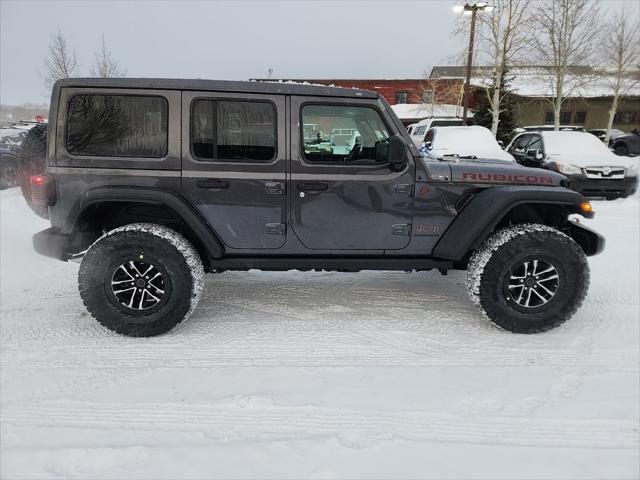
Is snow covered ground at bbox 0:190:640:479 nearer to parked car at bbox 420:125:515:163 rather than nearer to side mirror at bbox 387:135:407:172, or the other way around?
side mirror at bbox 387:135:407:172

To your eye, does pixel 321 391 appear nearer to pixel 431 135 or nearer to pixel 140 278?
pixel 140 278

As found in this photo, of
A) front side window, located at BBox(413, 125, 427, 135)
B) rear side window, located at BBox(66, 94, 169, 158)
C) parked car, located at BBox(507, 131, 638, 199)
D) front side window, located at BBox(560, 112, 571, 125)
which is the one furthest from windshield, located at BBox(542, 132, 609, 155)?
front side window, located at BBox(560, 112, 571, 125)

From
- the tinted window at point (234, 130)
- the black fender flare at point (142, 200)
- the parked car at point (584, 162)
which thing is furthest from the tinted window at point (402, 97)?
the black fender flare at point (142, 200)

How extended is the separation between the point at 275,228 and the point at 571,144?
378 inches

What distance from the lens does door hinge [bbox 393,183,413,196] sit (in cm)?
345

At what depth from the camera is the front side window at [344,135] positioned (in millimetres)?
3412

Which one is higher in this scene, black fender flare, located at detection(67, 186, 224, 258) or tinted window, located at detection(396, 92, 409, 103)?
tinted window, located at detection(396, 92, 409, 103)

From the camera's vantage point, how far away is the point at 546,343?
3303 mm

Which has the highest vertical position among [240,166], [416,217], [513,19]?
[513,19]

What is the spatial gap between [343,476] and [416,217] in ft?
6.66

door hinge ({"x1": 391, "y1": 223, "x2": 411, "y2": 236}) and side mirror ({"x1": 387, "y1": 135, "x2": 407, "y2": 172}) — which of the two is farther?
door hinge ({"x1": 391, "y1": 223, "x2": 411, "y2": 236})

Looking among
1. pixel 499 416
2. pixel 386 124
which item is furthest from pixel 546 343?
pixel 386 124

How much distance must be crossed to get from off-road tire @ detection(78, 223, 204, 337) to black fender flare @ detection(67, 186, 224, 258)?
183mm

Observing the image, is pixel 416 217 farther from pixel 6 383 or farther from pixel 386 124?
pixel 6 383
